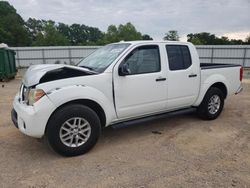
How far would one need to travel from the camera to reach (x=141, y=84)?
4.27 m

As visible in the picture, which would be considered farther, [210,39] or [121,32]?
[121,32]

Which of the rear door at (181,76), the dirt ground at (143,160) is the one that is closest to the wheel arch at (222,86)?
the rear door at (181,76)

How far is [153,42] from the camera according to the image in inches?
183

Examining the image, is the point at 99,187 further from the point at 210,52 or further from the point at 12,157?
the point at 210,52

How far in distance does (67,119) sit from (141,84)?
1413 mm

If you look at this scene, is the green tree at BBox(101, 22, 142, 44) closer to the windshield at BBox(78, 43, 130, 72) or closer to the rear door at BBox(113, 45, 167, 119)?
the windshield at BBox(78, 43, 130, 72)

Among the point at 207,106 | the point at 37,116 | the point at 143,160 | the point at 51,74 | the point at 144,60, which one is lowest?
the point at 143,160

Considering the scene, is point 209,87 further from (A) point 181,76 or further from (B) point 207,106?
(A) point 181,76

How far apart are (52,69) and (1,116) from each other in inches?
124

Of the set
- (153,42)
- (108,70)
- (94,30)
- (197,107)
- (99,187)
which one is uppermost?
(94,30)

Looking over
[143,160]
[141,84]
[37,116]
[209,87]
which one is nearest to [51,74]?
[37,116]

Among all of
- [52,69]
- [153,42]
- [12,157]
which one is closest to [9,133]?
[12,157]

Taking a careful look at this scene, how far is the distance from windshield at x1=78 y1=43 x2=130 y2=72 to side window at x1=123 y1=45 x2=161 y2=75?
0.72 feet

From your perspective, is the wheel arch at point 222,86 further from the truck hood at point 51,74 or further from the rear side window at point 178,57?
the truck hood at point 51,74
